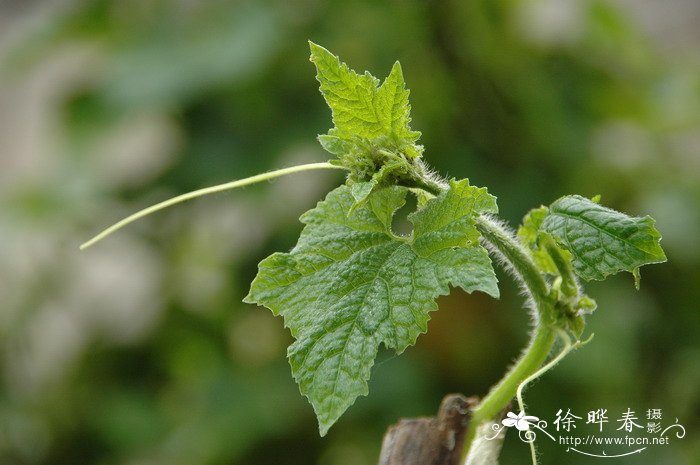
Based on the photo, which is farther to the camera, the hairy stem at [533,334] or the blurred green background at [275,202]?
the blurred green background at [275,202]

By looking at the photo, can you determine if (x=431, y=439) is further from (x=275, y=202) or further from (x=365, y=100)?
(x=275, y=202)

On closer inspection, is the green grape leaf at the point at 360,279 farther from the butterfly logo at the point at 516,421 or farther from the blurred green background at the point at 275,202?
the blurred green background at the point at 275,202

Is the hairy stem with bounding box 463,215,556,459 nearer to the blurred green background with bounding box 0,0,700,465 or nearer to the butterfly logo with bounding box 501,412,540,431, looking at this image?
the butterfly logo with bounding box 501,412,540,431

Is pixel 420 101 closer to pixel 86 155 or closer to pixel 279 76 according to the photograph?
pixel 279 76

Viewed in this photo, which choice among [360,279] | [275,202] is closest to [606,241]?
[360,279]

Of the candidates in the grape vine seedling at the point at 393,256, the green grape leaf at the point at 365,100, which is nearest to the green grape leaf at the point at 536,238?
the grape vine seedling at the point at 393,256

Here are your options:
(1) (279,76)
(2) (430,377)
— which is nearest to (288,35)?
(1) (279,76)
